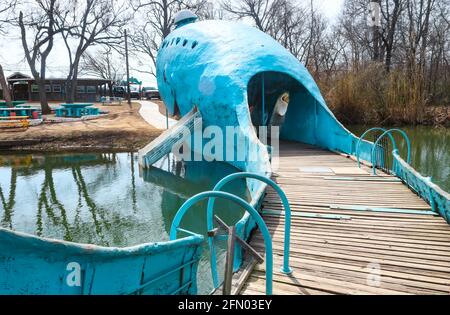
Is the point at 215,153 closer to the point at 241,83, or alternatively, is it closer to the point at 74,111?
the point at 241,83

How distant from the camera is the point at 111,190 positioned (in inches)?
356

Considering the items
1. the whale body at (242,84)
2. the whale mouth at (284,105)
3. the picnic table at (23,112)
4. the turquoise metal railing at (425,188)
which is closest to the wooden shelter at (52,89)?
the picnic table at (23,112)

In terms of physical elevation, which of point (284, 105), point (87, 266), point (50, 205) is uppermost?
point (284, 105)

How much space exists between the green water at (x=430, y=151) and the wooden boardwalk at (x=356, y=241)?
4248 mm

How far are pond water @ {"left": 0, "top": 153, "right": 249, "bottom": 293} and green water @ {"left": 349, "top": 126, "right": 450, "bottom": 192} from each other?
213 inches

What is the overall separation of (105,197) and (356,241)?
631cm

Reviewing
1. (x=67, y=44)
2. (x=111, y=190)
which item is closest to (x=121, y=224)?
(x=111, y=190)

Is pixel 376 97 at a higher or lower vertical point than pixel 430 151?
higher

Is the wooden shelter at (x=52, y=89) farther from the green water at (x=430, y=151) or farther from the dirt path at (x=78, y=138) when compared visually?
the green water at (x=430, y=151)

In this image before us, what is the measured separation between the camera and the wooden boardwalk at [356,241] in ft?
9.93

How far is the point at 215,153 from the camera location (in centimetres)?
1042

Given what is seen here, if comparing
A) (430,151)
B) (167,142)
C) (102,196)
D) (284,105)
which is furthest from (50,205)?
(430,151)

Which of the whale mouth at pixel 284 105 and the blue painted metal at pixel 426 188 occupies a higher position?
the whale mouth at pixel 284 105
